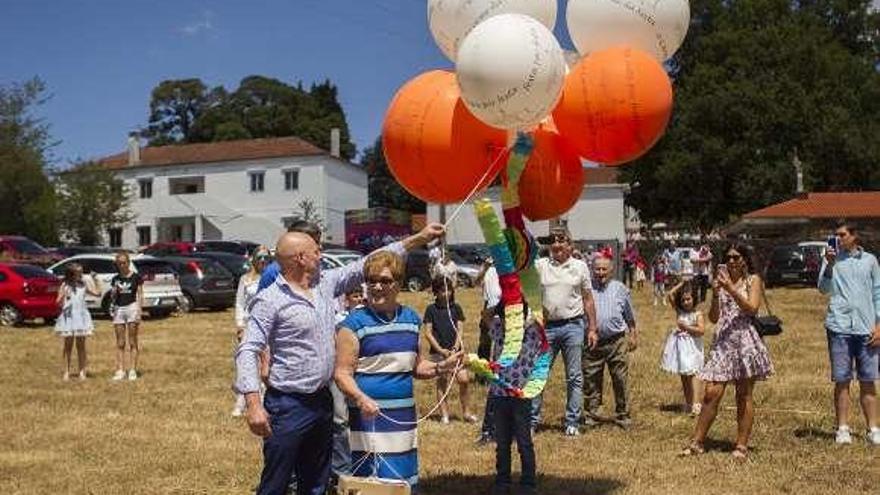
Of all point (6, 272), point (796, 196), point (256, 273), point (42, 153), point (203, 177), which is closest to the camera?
point (256, 273)

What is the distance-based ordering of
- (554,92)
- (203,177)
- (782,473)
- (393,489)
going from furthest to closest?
(203,177) < (782,473) < (554,92) < (393,489)

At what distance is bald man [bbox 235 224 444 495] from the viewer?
450 centimetres

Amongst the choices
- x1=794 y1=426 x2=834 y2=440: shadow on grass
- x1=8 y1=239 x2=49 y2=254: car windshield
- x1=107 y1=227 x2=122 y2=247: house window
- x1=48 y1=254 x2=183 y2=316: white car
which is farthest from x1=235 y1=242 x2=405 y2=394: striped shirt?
x1=107 y1=227 x2=122 y2=247: house window

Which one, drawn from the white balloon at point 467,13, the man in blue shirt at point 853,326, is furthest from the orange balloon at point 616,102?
the man in blue shirt at point 853,326

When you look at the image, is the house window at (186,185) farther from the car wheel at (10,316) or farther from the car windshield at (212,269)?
the car wheel at (10,316)

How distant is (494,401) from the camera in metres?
6.18

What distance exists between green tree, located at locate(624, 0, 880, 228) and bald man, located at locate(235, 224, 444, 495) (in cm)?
4095

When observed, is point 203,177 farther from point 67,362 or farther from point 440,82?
point 440,82

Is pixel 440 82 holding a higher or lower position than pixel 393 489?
higher

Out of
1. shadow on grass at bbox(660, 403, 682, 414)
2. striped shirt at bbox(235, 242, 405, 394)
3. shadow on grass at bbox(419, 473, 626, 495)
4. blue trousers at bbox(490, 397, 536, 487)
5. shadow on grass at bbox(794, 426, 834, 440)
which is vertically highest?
striped shirt at bbox(235, 242, 405, 394)

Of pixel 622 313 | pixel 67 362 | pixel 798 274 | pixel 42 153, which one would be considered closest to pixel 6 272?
pixel 67 362

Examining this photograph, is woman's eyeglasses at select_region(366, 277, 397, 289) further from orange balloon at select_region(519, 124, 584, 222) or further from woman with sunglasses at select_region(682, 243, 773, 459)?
woman with sunglasses at select_region(682, 243, 773, 459)

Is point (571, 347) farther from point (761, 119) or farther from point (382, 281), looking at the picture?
point (761, 119)

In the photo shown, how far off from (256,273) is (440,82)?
405 centimetres
